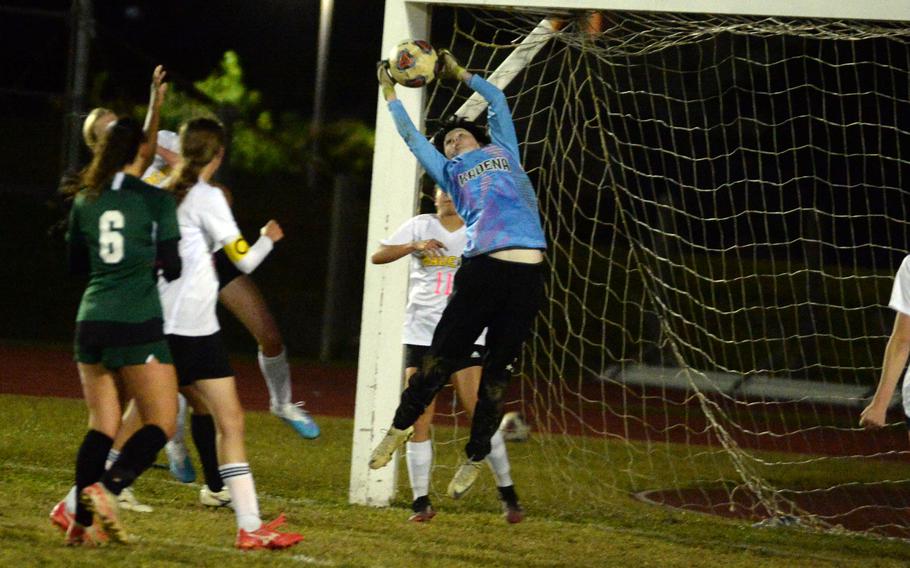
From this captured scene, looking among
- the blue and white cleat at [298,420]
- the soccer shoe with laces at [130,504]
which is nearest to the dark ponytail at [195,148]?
the soccer shoe with laces at [130,504]

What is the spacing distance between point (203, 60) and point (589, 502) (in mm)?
29740

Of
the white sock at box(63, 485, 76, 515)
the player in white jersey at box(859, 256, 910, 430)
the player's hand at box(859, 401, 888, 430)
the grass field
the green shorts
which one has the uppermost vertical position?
the player in white jersey at box(859, 256, 910, 430)

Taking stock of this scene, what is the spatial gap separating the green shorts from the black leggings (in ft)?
4.22

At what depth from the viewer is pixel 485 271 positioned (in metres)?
5.57

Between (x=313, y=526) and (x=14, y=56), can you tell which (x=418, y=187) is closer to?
(x=313, y=526)

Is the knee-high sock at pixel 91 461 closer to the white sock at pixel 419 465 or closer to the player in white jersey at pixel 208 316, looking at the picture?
the player in white jersey at pixel 208 316

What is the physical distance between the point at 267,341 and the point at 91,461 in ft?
7.84

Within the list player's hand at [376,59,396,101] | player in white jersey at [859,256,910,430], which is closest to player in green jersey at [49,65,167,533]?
player's hand at [376,59,396,101]

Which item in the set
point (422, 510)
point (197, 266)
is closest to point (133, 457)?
point (197, 266)

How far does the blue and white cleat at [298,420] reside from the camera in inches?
286

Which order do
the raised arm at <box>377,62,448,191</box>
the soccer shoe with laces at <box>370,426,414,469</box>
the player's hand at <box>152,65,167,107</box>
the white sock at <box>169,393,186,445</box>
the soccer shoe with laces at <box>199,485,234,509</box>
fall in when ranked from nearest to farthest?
the player's hand at <box>152,65,167,107</box>
the soccer shoe with laces at <box>370,426,414,469</box>
the raised arm at <box>377,62,448,191</box>
the soccer shoe with laces at <box>199,485,234,509</box>
the white sock at <box>169,393,186,445</box>

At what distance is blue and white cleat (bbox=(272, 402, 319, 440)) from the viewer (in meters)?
7.26

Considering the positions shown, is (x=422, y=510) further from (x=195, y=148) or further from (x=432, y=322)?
(x=195, y=148)

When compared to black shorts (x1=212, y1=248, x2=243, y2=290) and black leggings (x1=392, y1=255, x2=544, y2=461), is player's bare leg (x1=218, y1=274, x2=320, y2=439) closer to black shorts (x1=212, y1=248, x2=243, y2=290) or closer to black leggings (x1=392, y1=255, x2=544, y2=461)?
black shorts (x1=212, y1=248, x2=243, y2=290)
